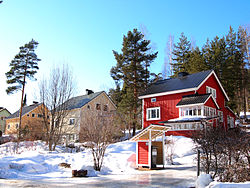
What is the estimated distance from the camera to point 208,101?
21172 mm

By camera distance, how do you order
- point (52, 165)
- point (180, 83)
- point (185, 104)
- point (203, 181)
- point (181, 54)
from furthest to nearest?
point (181, 54)
point (180, 83)
point (185, 104)
point (52, 165)
point (203, 181)

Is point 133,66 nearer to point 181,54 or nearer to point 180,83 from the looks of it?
point 180,83

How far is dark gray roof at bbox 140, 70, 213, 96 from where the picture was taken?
76.0ft

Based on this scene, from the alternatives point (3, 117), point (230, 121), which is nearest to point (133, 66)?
point (230, 121)

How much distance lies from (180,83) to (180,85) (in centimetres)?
75

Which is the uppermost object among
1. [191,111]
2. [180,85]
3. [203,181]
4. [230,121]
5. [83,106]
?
[180,85]

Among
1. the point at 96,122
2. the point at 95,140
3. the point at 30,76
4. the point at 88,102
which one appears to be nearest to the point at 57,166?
the point at 95,140

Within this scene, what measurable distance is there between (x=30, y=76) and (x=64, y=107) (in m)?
11.9

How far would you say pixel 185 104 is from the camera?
828 inches

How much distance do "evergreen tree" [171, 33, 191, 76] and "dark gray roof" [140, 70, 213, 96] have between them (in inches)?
535

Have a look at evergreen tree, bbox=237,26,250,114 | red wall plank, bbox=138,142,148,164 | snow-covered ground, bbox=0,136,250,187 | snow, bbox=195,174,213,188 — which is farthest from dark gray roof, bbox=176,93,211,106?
evergreen tree, bbox=237,26,250,114

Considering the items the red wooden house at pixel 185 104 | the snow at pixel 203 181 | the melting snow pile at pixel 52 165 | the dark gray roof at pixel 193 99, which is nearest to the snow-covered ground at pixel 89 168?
the melting snow pile at pixel 52 165

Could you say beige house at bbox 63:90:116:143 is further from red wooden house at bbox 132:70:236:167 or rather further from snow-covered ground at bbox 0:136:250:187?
snow-covered ground at bbox 0:136:250:187

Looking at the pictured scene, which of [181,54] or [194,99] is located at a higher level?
[181,54]
